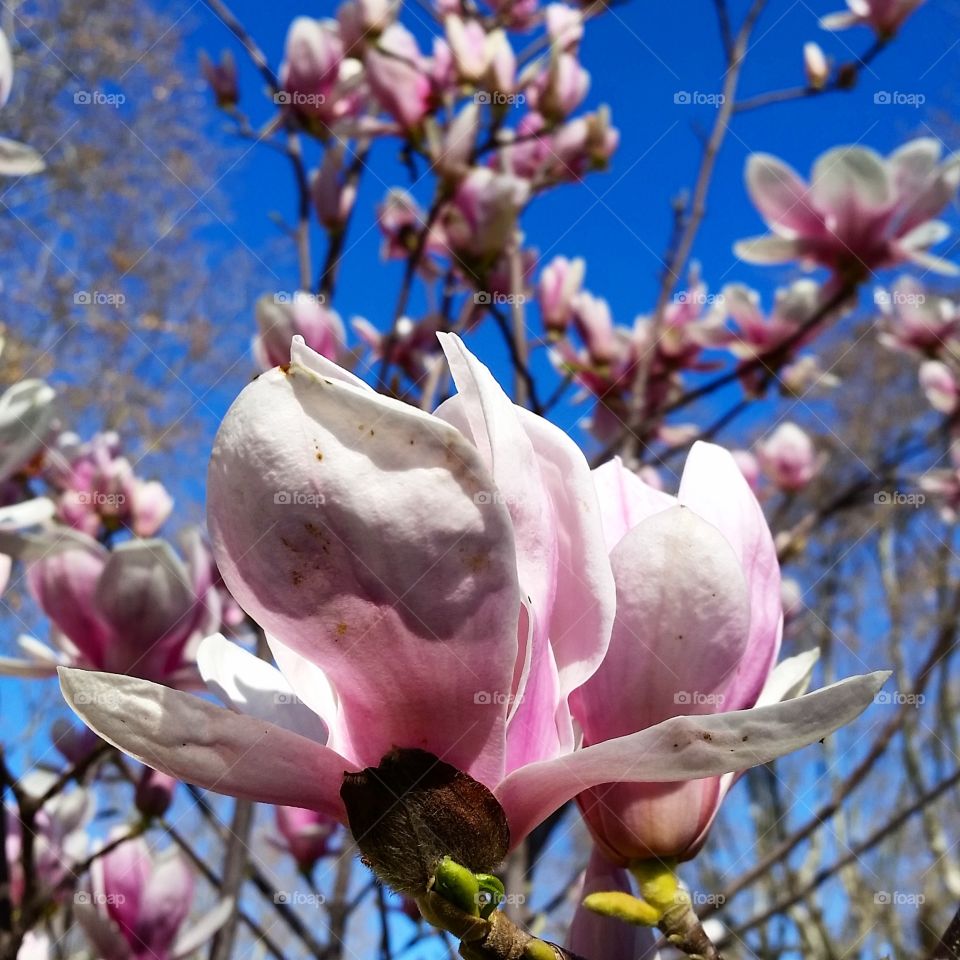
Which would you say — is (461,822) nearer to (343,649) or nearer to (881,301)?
(343,649)

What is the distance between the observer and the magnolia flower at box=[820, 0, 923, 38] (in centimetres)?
195

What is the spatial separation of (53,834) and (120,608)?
1.18 ft

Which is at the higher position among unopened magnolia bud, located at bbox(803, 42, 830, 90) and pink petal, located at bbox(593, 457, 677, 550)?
unopened magnolia bud, located at bbox(803, 42, 830, 90)

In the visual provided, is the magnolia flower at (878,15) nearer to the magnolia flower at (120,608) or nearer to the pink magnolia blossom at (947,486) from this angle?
the pink magnolia blossom at (947,486)

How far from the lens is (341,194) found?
1.84m

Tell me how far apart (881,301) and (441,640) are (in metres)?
2.30

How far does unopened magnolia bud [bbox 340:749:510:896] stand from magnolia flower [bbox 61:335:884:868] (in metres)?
0.01

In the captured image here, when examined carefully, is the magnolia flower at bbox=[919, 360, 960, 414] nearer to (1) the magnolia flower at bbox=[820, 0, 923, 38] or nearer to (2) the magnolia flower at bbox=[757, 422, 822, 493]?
(2) the magnolia flower at bbox=[757, 422, 822, 493]

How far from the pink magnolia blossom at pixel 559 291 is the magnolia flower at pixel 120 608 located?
Answer: 112 cm

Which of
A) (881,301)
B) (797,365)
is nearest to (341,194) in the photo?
(797,365)

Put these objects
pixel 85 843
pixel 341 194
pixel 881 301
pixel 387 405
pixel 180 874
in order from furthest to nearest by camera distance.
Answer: pixel 881 301 < pixel 341 194 < pixel 85 843 < pixel 180 874 < pixel 387 405

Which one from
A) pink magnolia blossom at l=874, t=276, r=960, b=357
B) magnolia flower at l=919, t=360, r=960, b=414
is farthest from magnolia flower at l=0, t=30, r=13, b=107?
magnolia flower at l=919, t=360, r=960, b=414

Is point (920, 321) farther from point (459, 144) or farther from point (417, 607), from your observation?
point (417, 607)

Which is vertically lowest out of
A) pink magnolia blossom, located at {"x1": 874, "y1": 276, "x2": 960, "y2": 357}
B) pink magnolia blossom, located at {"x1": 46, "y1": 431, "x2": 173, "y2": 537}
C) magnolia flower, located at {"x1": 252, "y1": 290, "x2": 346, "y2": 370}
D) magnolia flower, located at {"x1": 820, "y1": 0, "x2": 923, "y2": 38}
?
pink magnolia blossom, located at {"x1": 46, "y1": 431, "x2": 173, "y2": 537}
